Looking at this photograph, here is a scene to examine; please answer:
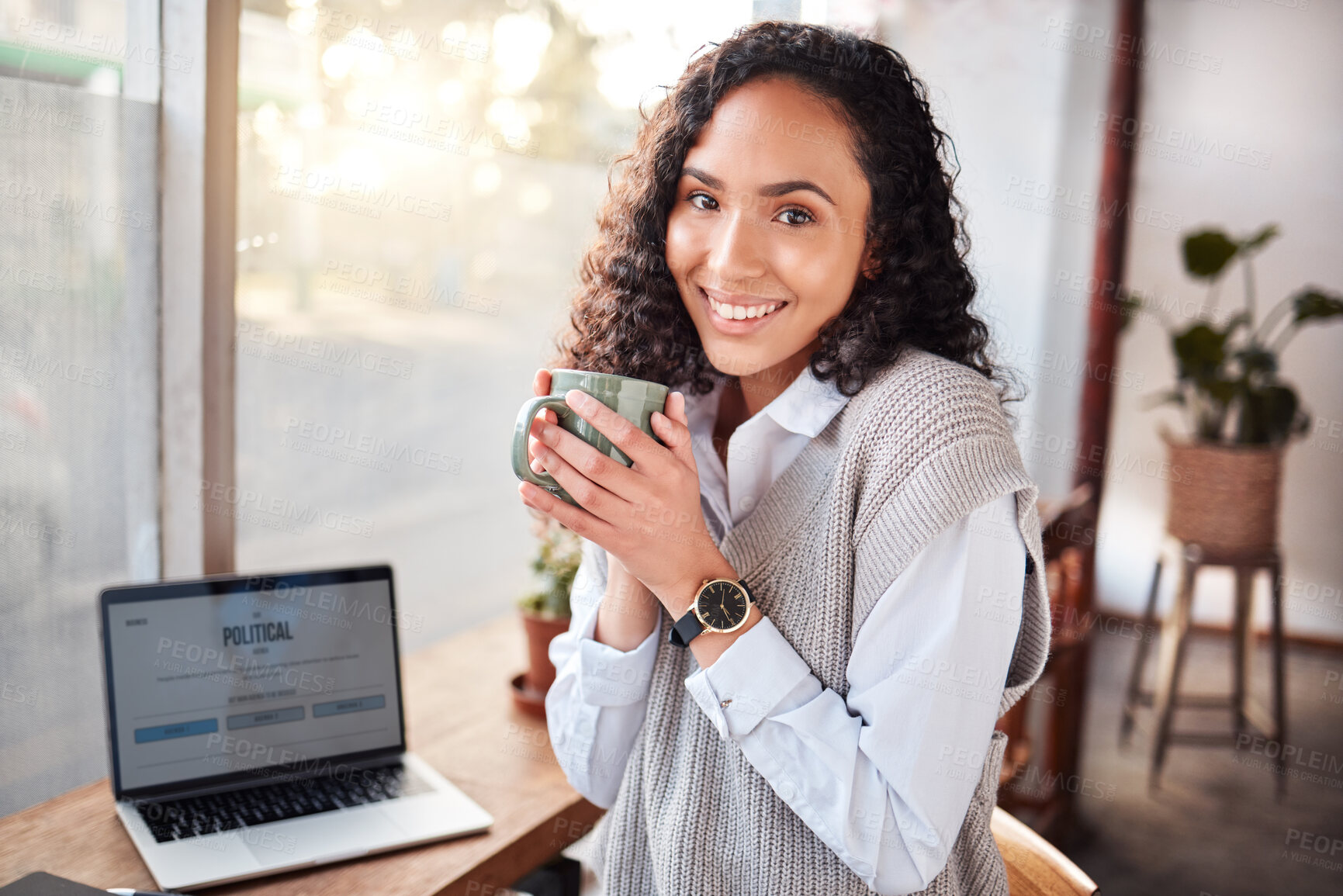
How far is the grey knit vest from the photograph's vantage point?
2.81 ft

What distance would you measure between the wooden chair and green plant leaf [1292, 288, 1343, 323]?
6.61ft

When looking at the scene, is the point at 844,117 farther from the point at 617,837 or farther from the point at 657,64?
the point at 657,64

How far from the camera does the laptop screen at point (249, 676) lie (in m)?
1.09

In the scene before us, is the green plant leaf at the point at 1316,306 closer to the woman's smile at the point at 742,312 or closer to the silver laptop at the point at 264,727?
the woman's smile at the point at 742,312

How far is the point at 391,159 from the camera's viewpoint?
1.63 m

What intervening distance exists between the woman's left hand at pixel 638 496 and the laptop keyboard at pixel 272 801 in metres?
0.51

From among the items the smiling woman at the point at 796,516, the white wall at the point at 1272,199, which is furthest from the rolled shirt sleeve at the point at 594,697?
the white wall at the point at 1272,199

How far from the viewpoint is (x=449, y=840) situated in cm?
109

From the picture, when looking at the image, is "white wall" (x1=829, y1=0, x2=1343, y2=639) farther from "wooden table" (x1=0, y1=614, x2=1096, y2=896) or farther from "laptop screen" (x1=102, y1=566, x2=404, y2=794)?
"laptop screen" (x1=102, y1=566, x2=404, y2=794)

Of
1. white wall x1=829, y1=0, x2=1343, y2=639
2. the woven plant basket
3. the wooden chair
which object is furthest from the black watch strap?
white wall x1=829, y1=0, x2=1343, y2=639

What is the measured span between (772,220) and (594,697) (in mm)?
538

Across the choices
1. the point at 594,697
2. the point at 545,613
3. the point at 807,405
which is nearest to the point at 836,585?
the point at 807,405

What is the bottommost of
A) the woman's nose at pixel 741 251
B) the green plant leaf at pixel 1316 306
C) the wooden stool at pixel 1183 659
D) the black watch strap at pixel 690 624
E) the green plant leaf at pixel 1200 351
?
the wooden stool at pixel 1183 659

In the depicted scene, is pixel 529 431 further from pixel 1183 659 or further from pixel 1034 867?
pixel 1183 659
